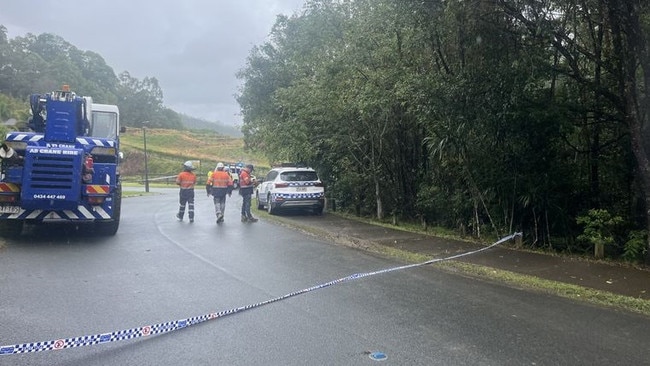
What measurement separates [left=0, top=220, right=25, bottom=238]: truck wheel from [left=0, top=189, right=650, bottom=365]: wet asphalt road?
1.81 metres

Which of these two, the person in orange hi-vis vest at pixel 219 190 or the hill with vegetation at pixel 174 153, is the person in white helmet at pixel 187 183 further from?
the hill with vegetation at pixel 174 153

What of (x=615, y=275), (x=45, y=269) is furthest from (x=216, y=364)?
(x=615, y=275)

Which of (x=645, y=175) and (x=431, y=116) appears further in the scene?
(x=431, y=116)

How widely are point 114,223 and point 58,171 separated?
2050 millimetres

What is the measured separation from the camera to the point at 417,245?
10.8 metres

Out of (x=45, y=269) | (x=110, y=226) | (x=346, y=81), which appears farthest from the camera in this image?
(x=346, y=81)

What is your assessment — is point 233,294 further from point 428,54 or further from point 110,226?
point 428,54

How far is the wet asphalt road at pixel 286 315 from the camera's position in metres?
4.43

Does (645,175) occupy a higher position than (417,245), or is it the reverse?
(645,175)

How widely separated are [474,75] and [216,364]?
780 centimetres

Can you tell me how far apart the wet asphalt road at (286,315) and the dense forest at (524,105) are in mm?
3403

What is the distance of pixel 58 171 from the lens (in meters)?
9.80

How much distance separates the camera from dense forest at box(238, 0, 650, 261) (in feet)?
29.3

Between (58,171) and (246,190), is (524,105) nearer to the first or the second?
(246,190)
